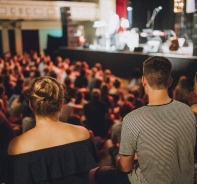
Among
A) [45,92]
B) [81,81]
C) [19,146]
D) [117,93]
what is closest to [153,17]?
[81,81]

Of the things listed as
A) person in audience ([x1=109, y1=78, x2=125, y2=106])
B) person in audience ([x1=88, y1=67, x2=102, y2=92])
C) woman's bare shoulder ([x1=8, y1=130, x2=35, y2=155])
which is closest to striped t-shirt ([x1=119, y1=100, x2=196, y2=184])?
woman's bare shoulder ([x1=8, y1=130, x2=35, y2=155])

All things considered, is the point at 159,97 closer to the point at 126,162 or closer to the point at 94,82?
the point at 126,162

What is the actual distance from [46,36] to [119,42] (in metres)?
4.20

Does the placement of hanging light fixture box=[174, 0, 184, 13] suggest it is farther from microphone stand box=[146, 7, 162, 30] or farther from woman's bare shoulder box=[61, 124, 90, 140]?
microphone stand box=[146, 7, 162, 30]

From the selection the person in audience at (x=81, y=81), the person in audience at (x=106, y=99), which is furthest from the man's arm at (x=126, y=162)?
the person in audience at (x=81, y=81)

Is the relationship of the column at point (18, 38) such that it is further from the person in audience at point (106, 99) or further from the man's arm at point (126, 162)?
the man's arm at point (126, 162)

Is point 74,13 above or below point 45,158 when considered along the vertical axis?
above

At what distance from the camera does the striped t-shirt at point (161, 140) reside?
1559 mm

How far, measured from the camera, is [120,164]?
1.67 metres

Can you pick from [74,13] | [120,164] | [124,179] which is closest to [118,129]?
[124,179]

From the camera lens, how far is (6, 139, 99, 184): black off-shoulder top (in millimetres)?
1600

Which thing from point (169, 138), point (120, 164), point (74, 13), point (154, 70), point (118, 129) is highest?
point (74, 13)

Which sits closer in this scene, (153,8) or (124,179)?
(124,179)

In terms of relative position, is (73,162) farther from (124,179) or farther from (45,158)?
(124,179)
